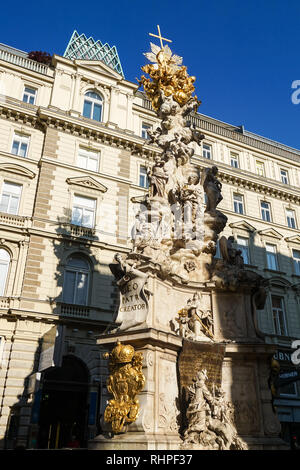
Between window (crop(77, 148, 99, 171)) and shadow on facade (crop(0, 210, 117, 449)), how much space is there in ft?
13.0

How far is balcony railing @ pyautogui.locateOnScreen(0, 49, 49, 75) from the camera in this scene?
26453 millimetres

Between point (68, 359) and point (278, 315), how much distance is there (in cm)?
1511

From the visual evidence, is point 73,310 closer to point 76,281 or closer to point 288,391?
point 76,281

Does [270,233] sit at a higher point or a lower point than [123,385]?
higher

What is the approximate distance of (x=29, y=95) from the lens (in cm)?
2600

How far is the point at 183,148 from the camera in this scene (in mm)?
13812

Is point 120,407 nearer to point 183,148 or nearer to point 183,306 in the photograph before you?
point 183,306

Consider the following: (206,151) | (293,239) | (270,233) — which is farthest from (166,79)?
(293,239)

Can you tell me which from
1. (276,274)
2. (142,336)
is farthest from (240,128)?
(142,336)

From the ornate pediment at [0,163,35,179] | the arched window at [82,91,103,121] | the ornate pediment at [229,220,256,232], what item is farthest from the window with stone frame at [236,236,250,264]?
the ornate pediment at [0,163,35,179]

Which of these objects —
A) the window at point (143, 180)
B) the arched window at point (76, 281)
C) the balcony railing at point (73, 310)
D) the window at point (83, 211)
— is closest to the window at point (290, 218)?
the window at point (143, 180)

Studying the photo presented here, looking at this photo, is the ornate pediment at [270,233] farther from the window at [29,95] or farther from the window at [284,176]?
the window at [29,95]

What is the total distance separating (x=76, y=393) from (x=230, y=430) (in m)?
13.0
